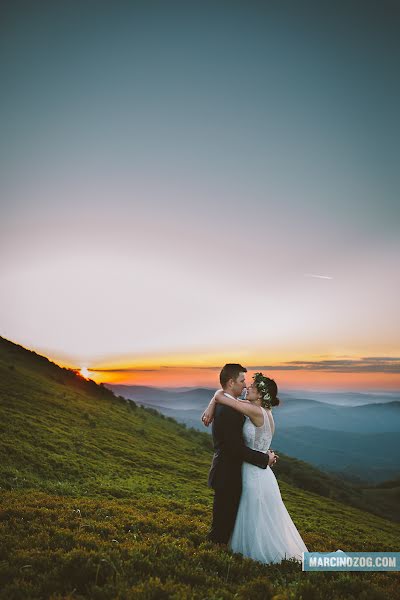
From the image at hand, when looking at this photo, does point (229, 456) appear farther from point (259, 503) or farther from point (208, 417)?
point (259, 503)

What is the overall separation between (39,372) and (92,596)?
58.3 metres

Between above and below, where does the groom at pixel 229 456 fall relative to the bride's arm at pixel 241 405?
below

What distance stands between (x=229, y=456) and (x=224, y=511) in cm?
149

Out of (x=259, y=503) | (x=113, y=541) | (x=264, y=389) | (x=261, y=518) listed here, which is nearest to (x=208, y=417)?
(x=264, y=389)

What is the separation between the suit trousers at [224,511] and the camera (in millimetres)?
9273

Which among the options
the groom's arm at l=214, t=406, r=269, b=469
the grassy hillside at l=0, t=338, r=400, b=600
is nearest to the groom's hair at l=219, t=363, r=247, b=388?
the groom's arm at l=214, t=406, r=269, b=469

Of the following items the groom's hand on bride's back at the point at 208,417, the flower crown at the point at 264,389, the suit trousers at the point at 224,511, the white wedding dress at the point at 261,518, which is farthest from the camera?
the flower crown at the point at 264,389

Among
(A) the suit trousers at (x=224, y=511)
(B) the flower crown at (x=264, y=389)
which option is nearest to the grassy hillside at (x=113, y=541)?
(A) the suit trousers at (x=224, y=511)

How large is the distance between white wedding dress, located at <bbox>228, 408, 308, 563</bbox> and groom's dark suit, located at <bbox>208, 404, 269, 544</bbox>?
0.61ft

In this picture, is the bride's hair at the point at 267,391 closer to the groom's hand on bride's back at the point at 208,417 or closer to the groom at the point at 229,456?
the groom at the point at 229,456

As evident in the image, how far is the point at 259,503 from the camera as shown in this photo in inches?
361

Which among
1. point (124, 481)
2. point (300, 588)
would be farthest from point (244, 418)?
→ point (124, 481)

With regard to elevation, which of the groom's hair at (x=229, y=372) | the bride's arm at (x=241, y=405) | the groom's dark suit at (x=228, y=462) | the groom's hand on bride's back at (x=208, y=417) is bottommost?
the groom's dark suit at (x=228, y=462)

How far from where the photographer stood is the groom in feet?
29.7
